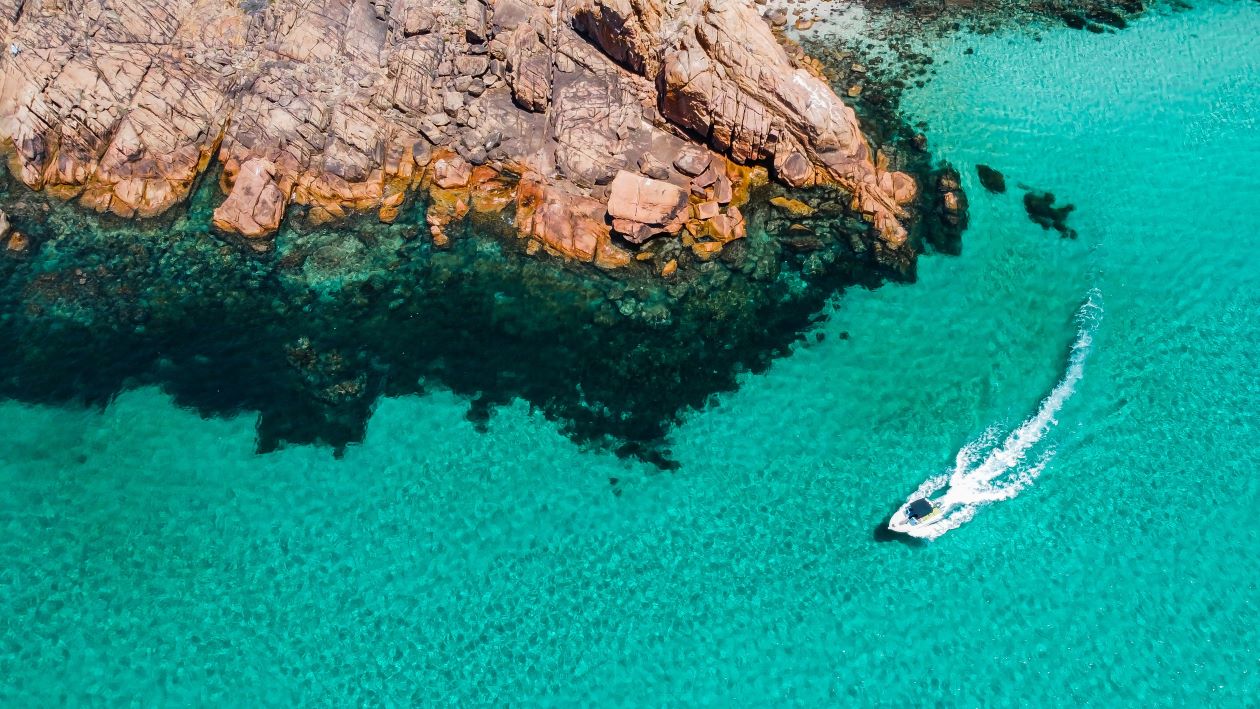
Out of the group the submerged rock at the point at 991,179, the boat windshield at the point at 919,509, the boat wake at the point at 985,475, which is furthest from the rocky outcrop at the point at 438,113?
the boat windshield at the point at 919,509

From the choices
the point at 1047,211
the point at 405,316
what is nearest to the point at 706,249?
the point at 405,316

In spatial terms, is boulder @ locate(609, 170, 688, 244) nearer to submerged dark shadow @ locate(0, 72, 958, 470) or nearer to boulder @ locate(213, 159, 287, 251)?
submerged dark shadow @ locate(0, 72, 958, 470)

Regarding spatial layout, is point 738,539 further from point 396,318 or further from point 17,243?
point 17,243

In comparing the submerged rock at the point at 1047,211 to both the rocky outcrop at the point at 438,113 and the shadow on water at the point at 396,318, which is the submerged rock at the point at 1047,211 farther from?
the shadow on water at the point at 396,318

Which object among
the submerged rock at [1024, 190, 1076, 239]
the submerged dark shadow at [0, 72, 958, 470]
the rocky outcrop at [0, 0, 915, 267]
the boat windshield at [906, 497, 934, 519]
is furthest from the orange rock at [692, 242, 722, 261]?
the submerged rock at [1024, 190, 1076, 239]

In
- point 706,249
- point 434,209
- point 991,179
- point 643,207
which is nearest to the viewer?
point 643,207
